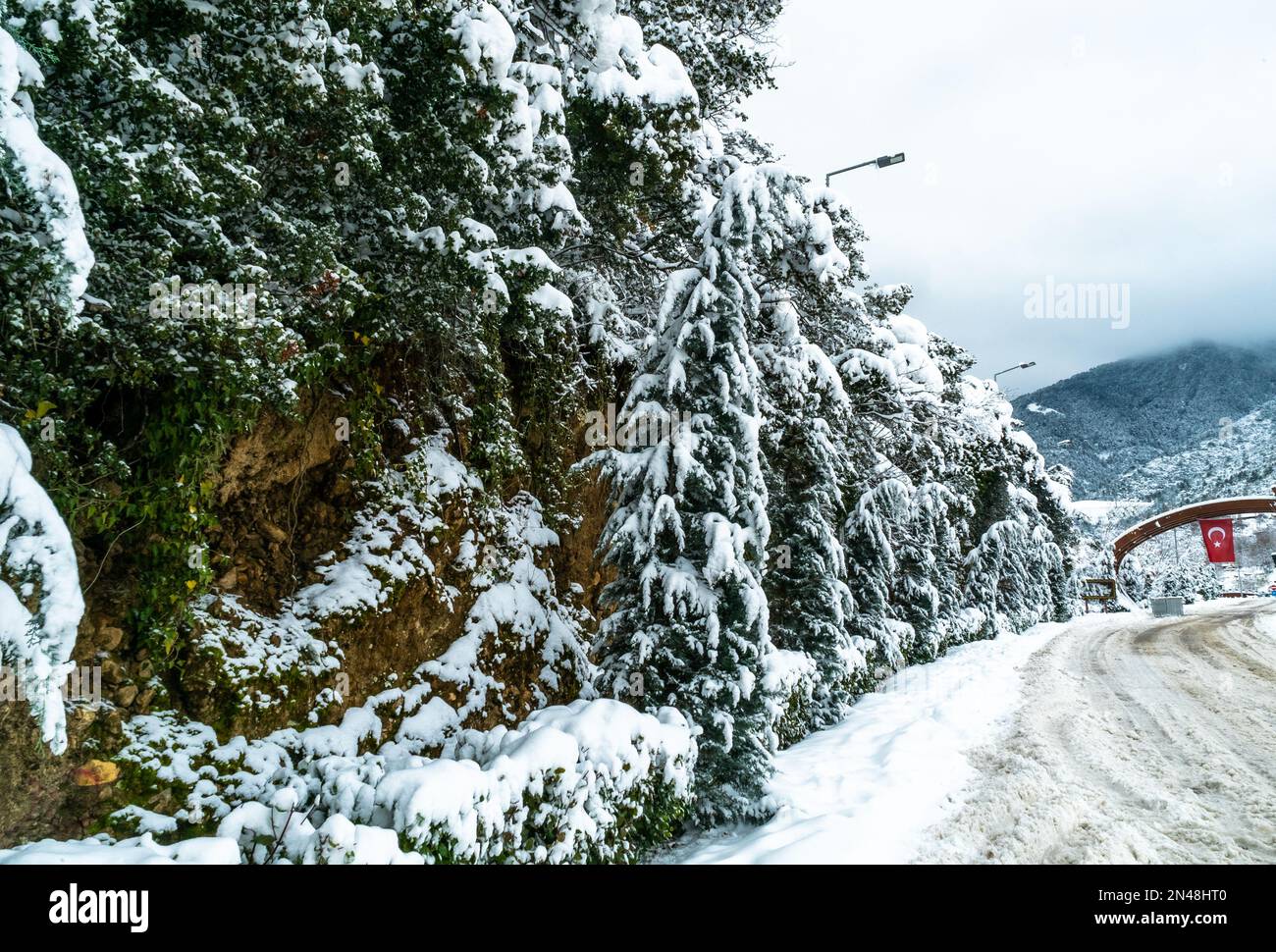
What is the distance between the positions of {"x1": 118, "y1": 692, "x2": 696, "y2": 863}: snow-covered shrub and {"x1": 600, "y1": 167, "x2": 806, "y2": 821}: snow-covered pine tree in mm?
667

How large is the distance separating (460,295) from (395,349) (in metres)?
1.63

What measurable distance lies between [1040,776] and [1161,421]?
181 metres

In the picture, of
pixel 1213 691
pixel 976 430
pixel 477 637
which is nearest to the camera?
pixel 477 637

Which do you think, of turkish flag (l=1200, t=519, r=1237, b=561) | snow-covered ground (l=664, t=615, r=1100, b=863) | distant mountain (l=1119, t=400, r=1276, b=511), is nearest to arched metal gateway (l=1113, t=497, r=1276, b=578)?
turkish flag (l=1200, t=519, r=1237, b=561)

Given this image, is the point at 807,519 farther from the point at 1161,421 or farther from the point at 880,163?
the point at 1161,421

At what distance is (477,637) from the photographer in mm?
7863

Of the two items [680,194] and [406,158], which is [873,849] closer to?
[406,158]

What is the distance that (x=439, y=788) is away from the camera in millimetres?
3576

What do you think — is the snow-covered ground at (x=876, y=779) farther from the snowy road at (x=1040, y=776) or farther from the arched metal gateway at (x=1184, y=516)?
the arched metal gateway at (x=1184, y=516)

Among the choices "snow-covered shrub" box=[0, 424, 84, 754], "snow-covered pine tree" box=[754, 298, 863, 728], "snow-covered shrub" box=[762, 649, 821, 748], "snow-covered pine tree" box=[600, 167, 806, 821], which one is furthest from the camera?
"snow-covered pine tree" box=[754, 298, 863, 728]

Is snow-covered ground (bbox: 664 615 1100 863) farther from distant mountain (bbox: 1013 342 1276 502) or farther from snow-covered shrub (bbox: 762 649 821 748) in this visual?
distant mountain (bbox: 1013 342 1276 502)
